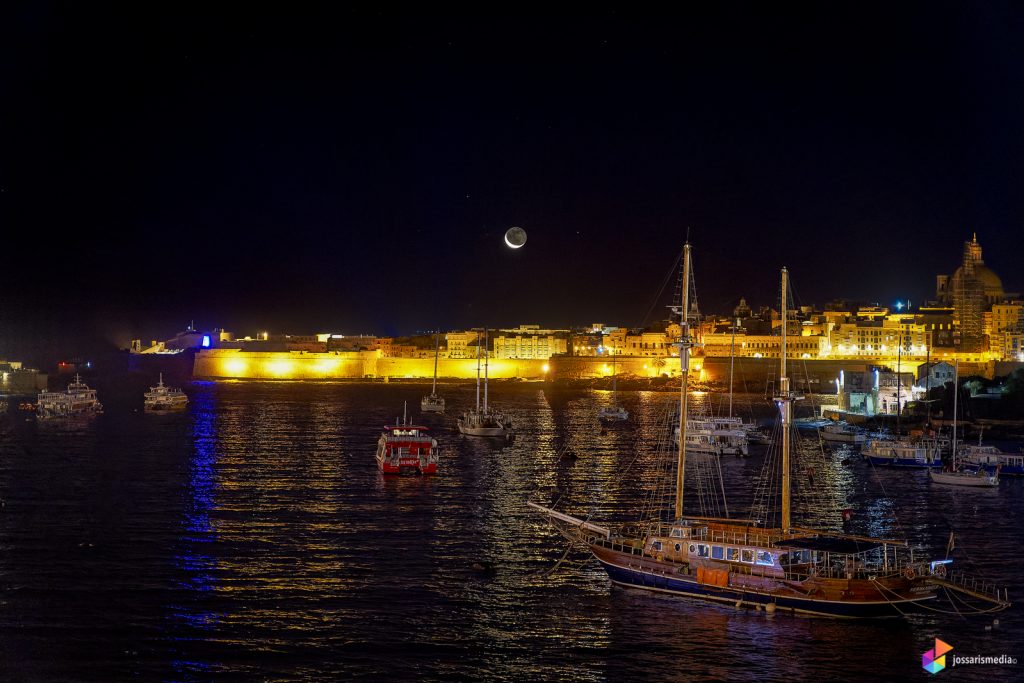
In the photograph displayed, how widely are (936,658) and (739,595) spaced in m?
2.87

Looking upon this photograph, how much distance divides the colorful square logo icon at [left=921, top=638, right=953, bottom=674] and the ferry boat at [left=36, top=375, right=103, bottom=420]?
43.7 meters

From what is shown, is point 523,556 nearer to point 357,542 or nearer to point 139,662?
point 357,542

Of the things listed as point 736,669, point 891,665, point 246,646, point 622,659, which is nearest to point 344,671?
point 246,646

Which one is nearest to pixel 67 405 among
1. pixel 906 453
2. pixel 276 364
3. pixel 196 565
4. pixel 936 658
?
pixel 196 565

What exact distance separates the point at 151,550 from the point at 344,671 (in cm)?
755

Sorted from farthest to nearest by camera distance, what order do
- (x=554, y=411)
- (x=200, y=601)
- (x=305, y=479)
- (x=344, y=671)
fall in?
(x=554, y=411), (x=305, y=479), (x=200, y=601), (x=344, y=671)

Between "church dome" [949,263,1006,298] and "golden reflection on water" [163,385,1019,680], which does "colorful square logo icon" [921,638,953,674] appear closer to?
"golden reflection on water" [163,385,1019,680]

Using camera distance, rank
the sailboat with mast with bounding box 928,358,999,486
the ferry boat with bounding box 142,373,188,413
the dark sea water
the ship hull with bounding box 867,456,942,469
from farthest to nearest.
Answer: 1. the ferry boat with bounding box 142,373,188,413
2. the ship hull with bounding box 867,456,942,469
3. the sailboat with mast with bounding box 928,358,999,486
4. the dark sea water

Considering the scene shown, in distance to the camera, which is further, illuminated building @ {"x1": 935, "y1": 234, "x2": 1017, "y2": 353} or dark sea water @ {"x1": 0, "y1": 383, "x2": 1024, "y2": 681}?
illuminated building @ {"x1": 935, "y1": 234, "x2": 1017, "y2": 353}

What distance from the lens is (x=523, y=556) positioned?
1819 cm

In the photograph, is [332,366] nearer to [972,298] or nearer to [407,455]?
[972,298]

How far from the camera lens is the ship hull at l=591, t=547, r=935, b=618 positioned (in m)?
14.3

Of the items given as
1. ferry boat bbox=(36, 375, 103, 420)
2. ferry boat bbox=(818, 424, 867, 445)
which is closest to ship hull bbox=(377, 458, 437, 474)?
ferry boat bbox=(818, 424, 867, 445)

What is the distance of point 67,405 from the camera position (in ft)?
165
